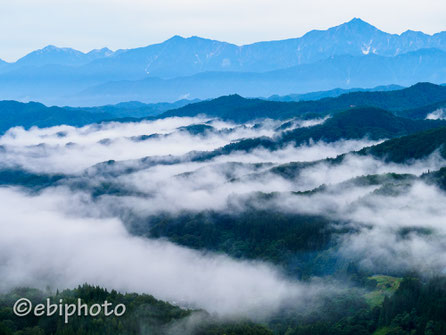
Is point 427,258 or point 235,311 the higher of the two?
point 427,258

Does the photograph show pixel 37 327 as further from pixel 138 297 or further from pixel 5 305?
pixel 138 297

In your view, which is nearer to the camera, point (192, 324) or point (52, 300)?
point (192, 324)

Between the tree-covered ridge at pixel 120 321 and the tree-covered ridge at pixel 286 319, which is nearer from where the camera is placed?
the tree-covered ridge at pixel 120 321

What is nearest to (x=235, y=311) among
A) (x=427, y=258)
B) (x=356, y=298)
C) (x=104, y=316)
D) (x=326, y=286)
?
(x=326, y=286)

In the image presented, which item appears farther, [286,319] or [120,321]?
[286,319]

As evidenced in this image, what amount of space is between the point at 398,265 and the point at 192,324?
84966mm

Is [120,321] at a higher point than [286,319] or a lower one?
higher

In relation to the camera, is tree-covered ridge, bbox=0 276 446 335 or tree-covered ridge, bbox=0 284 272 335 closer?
tree-covered ridge, bbox=0 284 272 335

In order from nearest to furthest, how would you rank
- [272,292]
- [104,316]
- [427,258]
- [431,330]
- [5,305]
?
[431,330] → [104,316] → [5,305] → [427,258] → [272,292]

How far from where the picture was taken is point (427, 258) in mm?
185250

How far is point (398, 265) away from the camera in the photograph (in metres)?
187

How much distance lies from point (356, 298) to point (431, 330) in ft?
112

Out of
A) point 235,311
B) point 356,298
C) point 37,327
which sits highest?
point 37,327

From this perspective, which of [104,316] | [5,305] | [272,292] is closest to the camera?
[104,316]
